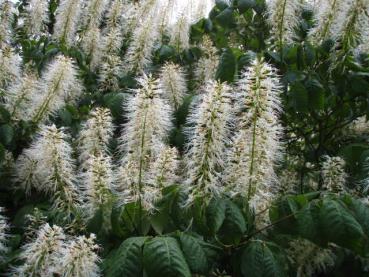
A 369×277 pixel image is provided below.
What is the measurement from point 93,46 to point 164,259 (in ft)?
11.5

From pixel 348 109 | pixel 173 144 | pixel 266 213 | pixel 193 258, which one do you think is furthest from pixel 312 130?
pixel 193 258

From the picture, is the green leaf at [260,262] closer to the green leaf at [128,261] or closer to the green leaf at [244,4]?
the green leaf at [128,261]

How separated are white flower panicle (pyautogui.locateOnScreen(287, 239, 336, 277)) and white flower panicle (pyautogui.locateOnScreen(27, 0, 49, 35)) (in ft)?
12.7

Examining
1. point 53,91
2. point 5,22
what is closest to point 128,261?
point 53,91

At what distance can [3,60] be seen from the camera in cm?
462

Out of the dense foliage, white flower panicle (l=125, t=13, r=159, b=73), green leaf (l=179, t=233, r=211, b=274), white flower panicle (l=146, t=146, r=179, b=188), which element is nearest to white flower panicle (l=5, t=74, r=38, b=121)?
the dense foliage

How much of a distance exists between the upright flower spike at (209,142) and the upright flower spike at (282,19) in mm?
Result: 1615

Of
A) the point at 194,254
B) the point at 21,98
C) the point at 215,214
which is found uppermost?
the point at 21,98

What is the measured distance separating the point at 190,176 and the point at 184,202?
0.14 metres

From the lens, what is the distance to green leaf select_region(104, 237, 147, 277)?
263cm

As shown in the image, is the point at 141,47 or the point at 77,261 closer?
the point at 77,261

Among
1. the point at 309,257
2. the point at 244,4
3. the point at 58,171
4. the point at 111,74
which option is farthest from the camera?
the point at 111,74

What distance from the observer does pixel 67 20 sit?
5.56 meters

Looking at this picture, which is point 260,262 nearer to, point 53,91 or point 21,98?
point 53,91
